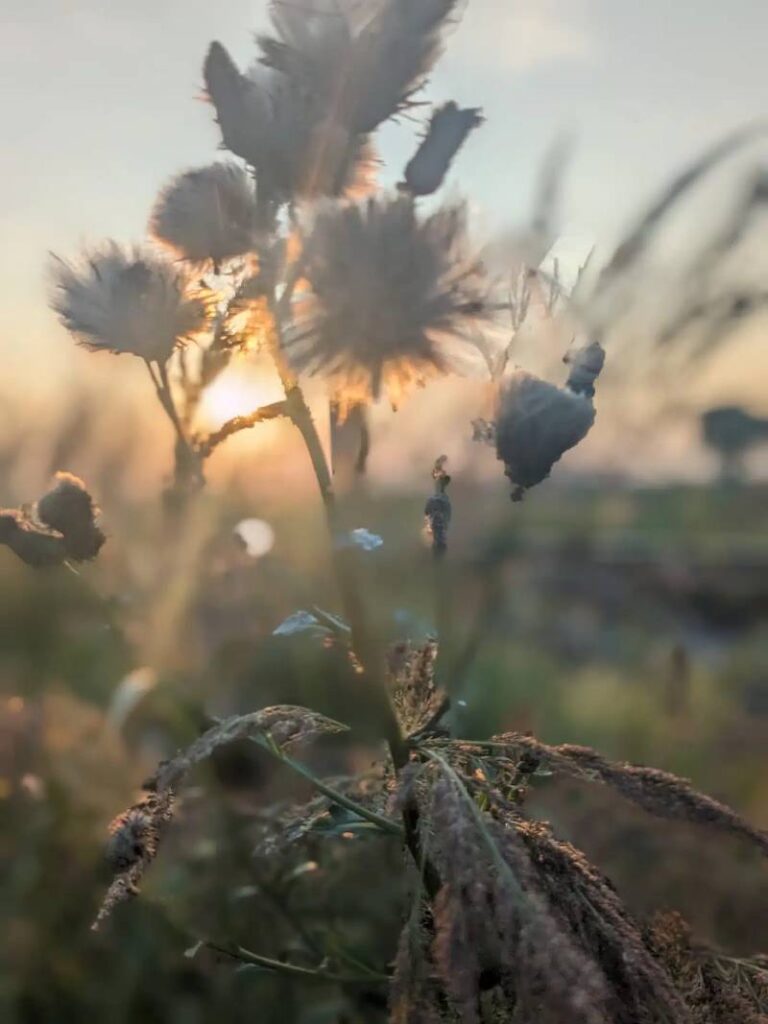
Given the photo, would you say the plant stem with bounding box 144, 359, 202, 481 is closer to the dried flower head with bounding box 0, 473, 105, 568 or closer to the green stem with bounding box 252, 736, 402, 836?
the dried flower head with bounding box 0, 473, 105, 568

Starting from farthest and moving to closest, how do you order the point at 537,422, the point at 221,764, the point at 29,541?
the point at 221,764 < the point at 29,541 < the point at 537,422

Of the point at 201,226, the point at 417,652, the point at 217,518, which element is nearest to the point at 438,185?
the point at 201,226

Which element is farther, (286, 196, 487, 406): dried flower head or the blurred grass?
the blurred grass

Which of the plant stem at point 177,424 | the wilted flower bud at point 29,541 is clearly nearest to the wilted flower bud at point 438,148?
the plant stem at point 177,424

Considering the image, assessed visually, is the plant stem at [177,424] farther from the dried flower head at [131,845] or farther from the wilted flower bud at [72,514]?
the dried flower head at [131,845]

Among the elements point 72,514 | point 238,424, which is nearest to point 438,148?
point 238,424

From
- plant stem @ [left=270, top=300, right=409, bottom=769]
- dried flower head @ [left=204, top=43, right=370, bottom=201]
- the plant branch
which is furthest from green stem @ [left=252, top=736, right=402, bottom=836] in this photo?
dried flower head @ [left=204, top=43, right=370, bottom=201]

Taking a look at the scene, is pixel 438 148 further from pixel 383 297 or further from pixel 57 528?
pixel 57 528
